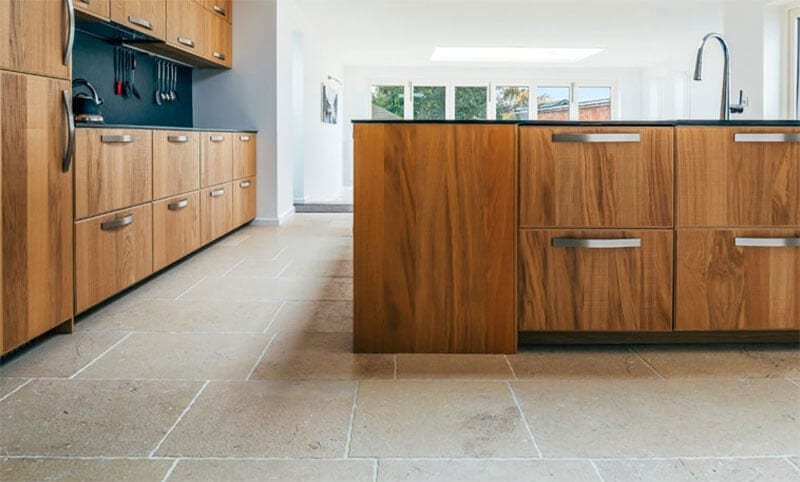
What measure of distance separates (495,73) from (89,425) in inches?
478

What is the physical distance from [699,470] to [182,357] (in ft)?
5.00

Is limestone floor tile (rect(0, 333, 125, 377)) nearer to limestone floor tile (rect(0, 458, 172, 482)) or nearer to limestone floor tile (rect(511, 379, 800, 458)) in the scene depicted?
limestone floor tile (rect(0, 458, 172, 482))

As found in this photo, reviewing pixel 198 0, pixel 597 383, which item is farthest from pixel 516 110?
pixel 597 383

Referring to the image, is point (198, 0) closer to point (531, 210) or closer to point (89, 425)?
point (531, 210)

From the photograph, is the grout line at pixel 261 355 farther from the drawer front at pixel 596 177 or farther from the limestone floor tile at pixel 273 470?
the drawer front at pixel 596 177

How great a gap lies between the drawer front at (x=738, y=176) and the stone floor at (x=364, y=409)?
45 centimetres

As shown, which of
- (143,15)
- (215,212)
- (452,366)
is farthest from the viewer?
(215,212)

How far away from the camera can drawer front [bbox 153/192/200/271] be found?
3.61 m

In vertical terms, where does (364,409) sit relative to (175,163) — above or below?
below

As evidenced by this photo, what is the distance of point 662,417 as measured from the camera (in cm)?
176

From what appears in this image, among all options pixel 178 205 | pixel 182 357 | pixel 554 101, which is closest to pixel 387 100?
pixel 554 101

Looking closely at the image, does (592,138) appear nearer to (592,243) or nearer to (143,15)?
(592,243)

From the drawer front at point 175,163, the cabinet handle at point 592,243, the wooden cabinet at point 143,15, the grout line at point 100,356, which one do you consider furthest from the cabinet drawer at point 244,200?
the cabinet handle at point 592,243

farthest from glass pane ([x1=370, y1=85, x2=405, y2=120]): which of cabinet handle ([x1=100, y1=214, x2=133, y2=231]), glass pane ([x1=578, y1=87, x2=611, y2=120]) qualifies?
cabinet handle ([x1=100, y1=214, x2=133, y2=231])
